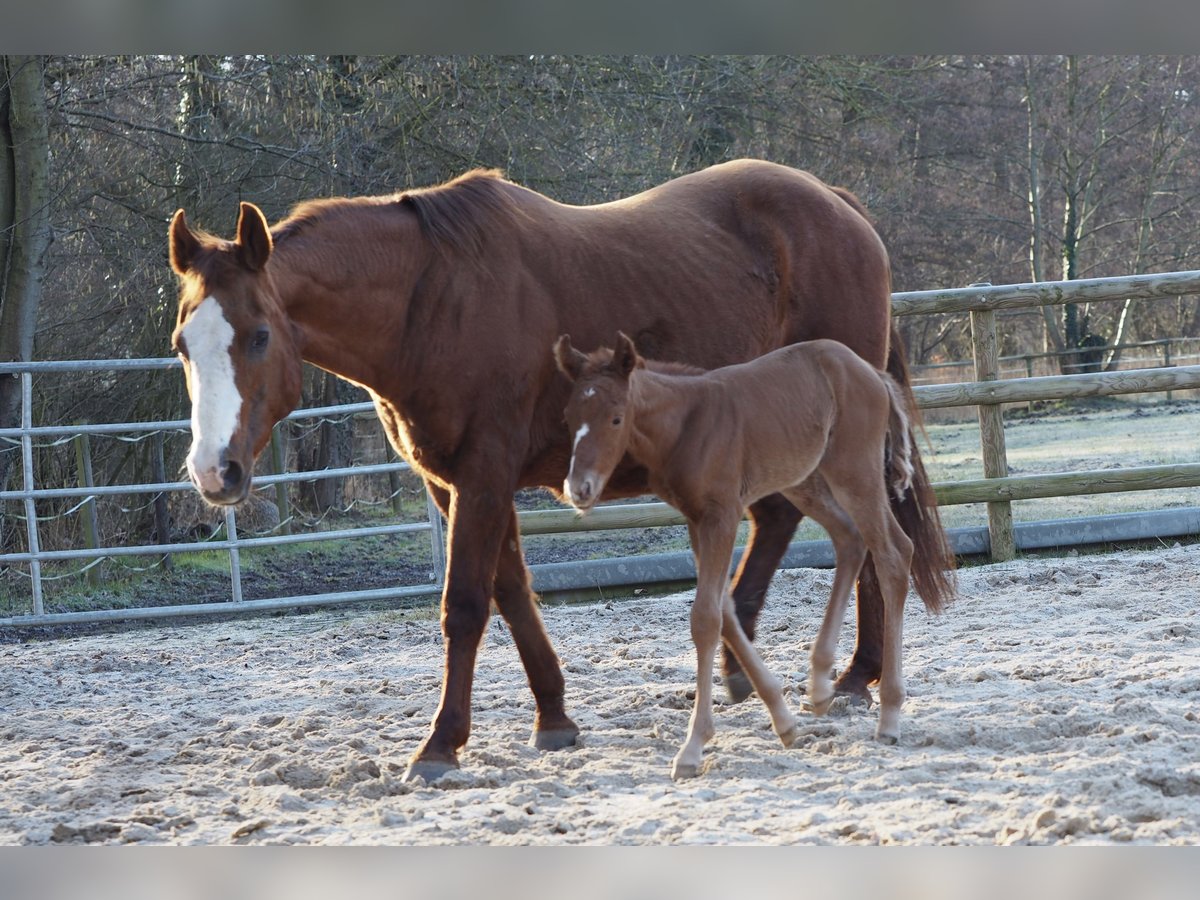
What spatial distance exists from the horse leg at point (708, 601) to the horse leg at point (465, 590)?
25.9 inches

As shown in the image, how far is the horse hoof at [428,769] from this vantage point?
3.70m

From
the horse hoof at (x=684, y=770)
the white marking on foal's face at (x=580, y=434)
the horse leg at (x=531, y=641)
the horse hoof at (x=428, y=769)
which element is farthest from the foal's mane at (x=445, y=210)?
the horse hoof at (x=684, y=770)

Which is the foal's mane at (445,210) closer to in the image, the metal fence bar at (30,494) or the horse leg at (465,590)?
the horse leg at (465,590)

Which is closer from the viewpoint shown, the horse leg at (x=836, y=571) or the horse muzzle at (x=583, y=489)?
→ the horse muzzle at (x=583, y=489)

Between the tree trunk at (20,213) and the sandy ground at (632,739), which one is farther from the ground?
the tree trunk at (20,213)

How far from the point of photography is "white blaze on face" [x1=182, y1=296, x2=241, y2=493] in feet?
10.8

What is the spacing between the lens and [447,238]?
4031mm

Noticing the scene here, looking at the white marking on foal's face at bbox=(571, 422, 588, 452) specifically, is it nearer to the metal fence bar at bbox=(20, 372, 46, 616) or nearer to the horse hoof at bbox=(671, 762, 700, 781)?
the horse hoof at bbox=(671, 762, 700, 781)

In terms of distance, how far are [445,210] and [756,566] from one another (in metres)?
1.76

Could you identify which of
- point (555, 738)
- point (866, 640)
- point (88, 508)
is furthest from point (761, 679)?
point (88, 508)

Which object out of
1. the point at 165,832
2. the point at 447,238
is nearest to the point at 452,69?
the point at 447,238

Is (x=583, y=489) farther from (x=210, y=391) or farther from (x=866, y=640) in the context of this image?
(x=866, y=640)

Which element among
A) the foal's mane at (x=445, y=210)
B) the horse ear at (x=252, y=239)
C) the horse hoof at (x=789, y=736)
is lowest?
the horse hoof at (x=789, y=736)

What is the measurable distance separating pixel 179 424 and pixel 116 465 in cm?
437
